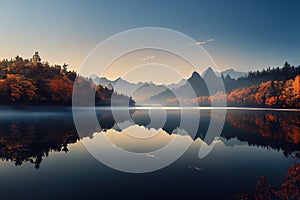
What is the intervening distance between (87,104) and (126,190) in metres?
147

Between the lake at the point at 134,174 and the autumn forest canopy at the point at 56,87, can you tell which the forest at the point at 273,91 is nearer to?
the autumn forest canopy at the point at 56,87

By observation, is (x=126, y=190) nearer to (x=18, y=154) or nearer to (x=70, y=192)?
(x=70, y=192)

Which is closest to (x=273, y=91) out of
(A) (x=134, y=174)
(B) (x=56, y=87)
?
(B) (x=56, y=87)

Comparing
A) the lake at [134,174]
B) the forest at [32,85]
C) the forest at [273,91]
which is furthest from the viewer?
the forest at [273,91]

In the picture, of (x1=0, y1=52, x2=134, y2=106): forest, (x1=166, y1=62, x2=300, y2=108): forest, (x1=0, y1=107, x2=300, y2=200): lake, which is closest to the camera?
(x1=0, y1=107, x2=300, y2=200): lake

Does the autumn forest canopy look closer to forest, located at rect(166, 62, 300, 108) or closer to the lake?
forest, located at rect(166, 62, 300, 108)

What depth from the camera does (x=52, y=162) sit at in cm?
1666

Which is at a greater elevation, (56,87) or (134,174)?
(56,87)

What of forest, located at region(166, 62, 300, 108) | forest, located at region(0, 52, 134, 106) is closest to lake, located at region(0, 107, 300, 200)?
forest, located at region(0, 52, 134, 106)

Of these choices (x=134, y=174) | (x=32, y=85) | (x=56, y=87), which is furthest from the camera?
(x=56, y=87)

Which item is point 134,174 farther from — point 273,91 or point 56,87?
point 273,91

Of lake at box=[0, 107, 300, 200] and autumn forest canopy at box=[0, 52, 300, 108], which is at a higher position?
autumn forest canopy at box=[0, 52, 300, 108]

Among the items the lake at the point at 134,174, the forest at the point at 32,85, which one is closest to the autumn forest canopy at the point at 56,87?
the forest at the point at 32,85

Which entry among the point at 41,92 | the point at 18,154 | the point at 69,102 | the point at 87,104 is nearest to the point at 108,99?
the point at 87,104
